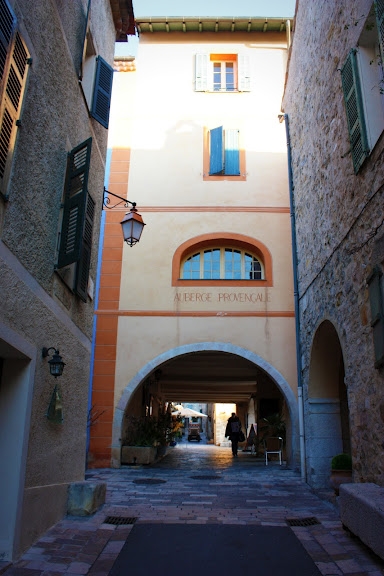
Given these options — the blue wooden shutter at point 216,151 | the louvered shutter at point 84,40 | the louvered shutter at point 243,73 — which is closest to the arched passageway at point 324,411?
the louvered shutter at point 84,40

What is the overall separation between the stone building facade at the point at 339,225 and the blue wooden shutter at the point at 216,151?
2584 mm

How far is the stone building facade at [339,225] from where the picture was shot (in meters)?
5.84

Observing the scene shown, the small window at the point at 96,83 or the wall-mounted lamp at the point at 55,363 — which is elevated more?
the small window at the point at 96,83

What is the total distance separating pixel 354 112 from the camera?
6492 mm

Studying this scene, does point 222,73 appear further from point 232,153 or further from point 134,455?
point 134,455

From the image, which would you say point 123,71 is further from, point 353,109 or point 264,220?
point 353,109

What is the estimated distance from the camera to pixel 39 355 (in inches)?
195

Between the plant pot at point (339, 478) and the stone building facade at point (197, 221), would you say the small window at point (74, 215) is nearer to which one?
the plant pot at point (339, 478)

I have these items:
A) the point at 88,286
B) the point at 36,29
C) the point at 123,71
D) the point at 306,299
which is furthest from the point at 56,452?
the point at 123,71

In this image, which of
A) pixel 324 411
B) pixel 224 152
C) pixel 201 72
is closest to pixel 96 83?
pixel 324 411

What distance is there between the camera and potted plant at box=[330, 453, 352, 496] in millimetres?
6965

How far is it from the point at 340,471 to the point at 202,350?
204 inches

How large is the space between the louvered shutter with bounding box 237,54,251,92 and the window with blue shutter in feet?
5.18

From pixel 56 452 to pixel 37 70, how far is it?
12.8ft
